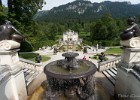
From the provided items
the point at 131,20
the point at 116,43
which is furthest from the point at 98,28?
the point at 131,20

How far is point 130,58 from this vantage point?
8.68 meters

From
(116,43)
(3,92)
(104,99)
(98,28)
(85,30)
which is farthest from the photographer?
(85,30)

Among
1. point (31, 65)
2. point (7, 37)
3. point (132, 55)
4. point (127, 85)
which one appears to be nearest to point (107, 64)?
point (127, 85)

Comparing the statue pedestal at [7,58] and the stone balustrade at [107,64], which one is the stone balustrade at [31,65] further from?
the statue pedestal at [7,58]

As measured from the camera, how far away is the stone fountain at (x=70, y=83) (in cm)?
853

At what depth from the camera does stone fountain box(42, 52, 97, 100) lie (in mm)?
8526

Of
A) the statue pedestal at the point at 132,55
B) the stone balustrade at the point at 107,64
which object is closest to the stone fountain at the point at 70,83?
the statue pedestal at the point at 132,55

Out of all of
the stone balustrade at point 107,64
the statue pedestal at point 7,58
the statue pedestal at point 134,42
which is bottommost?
the stone balustrade at point 107,64

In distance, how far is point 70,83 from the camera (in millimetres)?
8742

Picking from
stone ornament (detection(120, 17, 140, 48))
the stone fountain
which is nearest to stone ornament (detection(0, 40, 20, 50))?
the stone fountain

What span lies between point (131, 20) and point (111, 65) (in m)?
7.83

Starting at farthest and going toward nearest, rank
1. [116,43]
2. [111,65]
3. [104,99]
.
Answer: [116,43] < [111,65] < [104,99]

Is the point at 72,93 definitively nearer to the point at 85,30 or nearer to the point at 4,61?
the point at 4,61

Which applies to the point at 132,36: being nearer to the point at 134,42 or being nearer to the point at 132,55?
the point at 134,42
